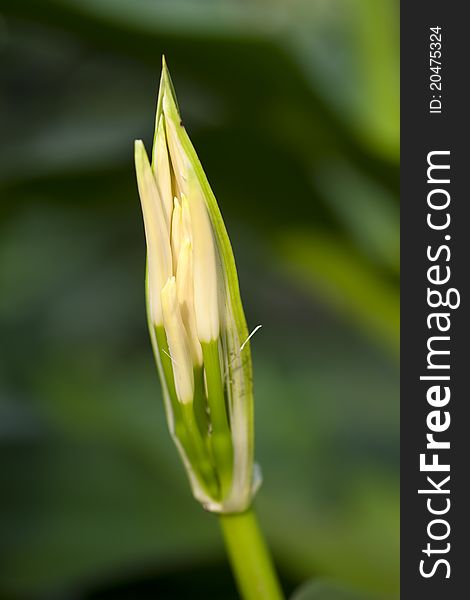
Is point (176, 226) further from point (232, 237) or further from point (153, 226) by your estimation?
point (232, 237)

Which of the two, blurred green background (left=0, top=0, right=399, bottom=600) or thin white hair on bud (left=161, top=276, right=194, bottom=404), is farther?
blurred green background (left=0, top=0, right=399, bottom=600)

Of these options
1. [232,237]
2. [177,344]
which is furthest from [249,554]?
[232,237]

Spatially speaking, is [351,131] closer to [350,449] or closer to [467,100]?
[467,100]

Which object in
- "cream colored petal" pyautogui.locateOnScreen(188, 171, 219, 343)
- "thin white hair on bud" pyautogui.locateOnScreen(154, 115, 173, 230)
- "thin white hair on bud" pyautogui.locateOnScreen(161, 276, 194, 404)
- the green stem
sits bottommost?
the green stem

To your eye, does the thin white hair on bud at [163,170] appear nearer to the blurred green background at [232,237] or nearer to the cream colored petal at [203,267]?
the cream colored petal at [203,267]

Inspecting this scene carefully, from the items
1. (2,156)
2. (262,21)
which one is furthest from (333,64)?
(2,156)

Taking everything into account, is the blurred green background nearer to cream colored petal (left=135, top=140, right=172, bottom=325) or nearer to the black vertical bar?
the black vertical bar

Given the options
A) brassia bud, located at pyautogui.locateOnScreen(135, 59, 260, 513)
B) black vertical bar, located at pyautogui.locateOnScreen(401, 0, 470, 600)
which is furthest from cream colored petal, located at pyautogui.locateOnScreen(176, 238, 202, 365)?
black vertical bar, located at pyautogui.locateOnScreen(401, 0, 470, 600)
